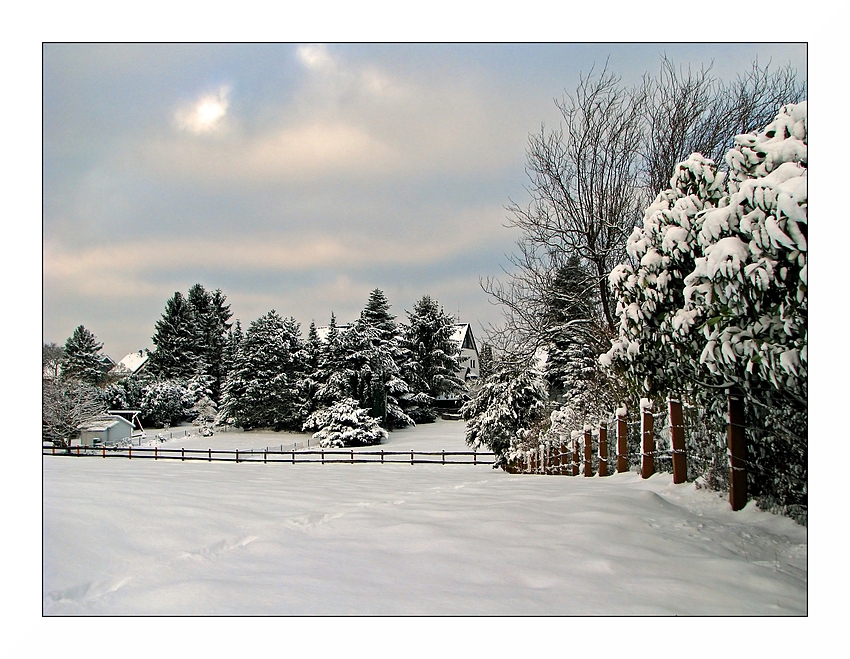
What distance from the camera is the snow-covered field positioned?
2436mm

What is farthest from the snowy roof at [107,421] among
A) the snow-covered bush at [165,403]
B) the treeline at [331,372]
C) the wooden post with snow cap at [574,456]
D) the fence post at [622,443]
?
the fence post at [622,443]

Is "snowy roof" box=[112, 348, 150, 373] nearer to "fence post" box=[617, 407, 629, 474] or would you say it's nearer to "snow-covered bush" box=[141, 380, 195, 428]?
"snow-covered bush" box=[141, 380, 195, 428]

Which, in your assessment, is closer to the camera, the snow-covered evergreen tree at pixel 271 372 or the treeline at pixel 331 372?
the treeline at pixel 331 372

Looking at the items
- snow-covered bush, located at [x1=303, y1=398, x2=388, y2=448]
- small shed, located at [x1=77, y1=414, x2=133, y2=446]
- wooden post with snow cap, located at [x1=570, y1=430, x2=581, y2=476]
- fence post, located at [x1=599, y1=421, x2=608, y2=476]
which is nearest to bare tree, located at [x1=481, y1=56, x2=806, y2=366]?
fence post, located at [x1=599, y1=421, x2=608, y2=476]

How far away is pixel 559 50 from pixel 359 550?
3.40 m

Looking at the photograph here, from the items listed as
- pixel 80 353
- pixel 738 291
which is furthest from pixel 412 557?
pixel 80 353

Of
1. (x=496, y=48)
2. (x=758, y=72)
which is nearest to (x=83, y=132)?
(x=496, y=48)

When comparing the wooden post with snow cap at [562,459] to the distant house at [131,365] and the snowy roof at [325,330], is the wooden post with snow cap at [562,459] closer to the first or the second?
the distant house at [131,365]

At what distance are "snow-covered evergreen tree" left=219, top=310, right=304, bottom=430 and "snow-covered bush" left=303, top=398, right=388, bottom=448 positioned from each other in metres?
2.58

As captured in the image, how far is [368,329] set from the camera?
26.2m

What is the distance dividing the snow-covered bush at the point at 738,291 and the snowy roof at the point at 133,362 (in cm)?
513

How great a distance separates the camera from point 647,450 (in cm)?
587

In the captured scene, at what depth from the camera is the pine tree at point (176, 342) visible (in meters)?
7.10
